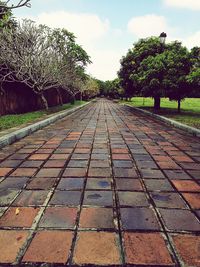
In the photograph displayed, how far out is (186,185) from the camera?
3.45 m

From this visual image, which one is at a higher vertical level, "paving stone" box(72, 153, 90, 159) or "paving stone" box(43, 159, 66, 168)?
"paving stone" box(43, 159, 66, 168)

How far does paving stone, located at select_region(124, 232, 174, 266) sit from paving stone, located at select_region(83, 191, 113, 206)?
2.12 ft

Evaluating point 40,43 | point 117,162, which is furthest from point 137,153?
point 40,43

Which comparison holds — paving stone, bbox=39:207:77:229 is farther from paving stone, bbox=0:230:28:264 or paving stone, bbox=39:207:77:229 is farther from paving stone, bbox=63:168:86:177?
paving stone, bbox=63:168:86:177

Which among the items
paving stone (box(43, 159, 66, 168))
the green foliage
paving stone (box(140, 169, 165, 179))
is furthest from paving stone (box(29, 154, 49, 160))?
the green foliage

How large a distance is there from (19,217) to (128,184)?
149 centimetres

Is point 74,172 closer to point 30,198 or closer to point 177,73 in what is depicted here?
point 30,198

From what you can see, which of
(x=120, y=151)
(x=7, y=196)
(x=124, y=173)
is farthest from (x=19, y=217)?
(x=120, y=151)

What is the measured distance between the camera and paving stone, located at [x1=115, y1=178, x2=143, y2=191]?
3303 millimetres

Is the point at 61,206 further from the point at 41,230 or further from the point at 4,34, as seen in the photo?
the point at 4,34

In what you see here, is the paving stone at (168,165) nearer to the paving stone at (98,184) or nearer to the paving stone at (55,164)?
the paving stone at (98,184)

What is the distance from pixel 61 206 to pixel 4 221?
1.96 feet

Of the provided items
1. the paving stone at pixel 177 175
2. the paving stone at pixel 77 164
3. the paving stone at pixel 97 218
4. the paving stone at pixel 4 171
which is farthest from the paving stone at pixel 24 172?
the paving stone at pixel 177 175

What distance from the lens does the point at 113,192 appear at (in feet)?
10.4
